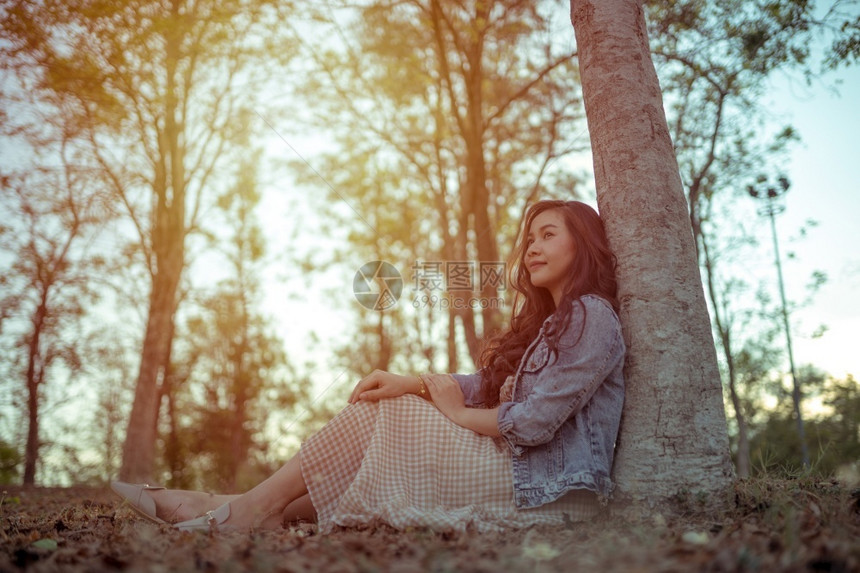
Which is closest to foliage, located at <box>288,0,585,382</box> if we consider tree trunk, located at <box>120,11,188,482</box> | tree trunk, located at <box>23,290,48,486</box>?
tree trunk, located at <box>120,11,188,482</box>

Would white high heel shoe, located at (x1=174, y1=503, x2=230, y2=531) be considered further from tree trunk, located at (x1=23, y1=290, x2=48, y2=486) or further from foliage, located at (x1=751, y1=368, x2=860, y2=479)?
Answer: foliage, located at (x1=751, y1=368, x2=860, y2=479)

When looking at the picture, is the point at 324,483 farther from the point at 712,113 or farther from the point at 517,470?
the point at 712,113

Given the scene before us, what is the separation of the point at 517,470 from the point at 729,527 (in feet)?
2.72

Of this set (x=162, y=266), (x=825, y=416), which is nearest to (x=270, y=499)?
(x=162, y=266)

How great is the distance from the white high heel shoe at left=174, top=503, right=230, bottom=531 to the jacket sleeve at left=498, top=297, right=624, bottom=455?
1.29 metres

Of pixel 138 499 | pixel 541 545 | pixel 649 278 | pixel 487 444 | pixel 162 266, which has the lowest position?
pixel 541 545

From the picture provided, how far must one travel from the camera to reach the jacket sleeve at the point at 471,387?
3.20 m

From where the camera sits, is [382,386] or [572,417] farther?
[382,386]

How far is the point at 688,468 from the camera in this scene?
253 cm

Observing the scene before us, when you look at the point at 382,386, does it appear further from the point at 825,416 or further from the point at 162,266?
the point at 825,416

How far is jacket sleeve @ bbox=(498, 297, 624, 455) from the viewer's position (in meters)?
2.56

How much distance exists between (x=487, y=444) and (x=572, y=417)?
1.31ft

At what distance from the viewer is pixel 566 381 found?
258 cm

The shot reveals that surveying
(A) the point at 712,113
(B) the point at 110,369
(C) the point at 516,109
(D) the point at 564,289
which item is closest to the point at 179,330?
(B) the point at 110,369
